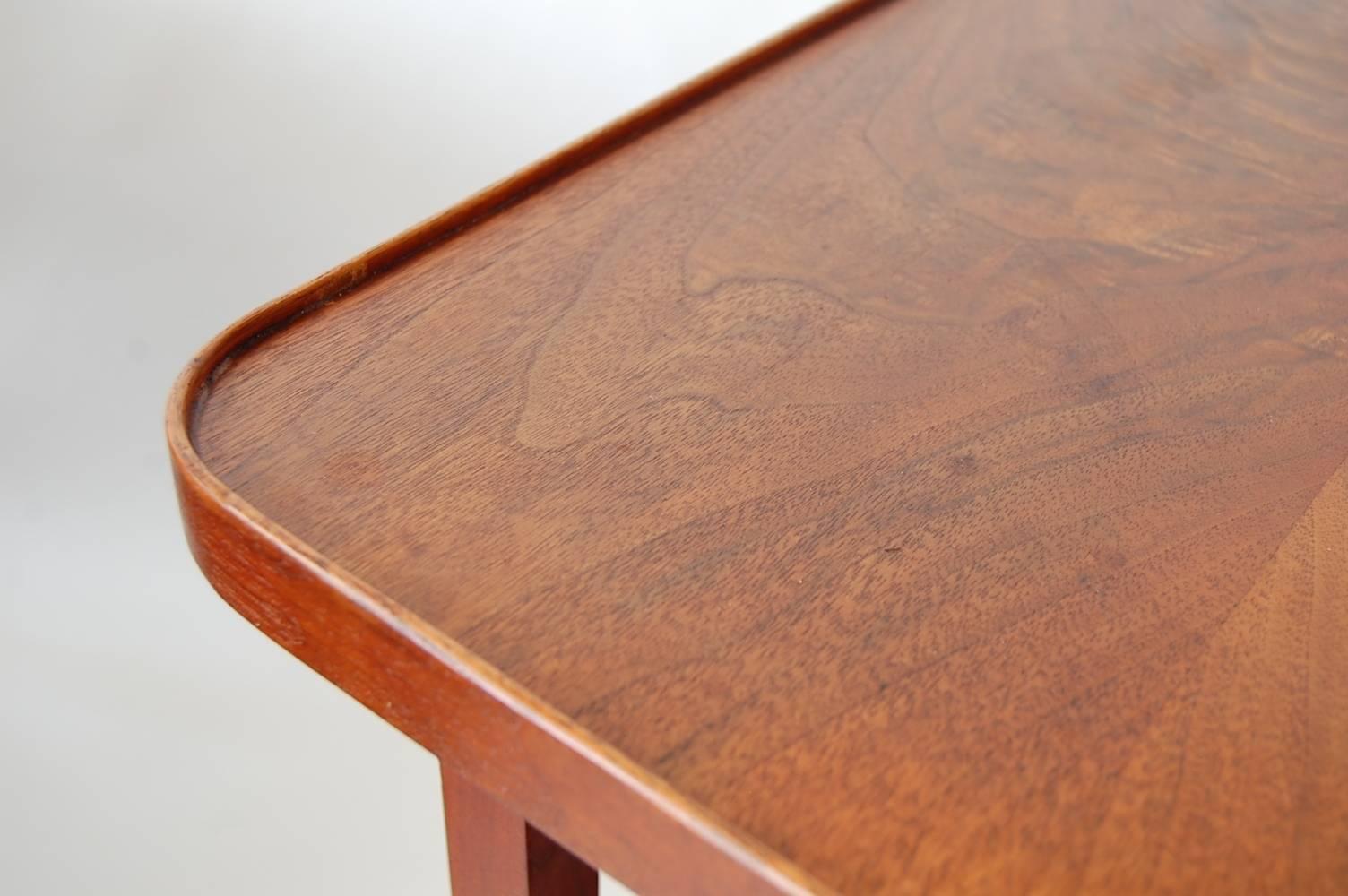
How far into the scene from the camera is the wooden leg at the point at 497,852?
0.45 m

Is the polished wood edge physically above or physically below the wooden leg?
above

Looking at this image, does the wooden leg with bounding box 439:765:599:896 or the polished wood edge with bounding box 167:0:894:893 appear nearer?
the polished wood edge with bounding box 167:0:894:893

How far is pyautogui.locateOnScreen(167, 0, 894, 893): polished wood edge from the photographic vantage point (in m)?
0.35

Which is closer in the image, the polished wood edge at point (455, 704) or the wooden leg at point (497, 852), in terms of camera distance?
the polished wood edge at point (455, 704)

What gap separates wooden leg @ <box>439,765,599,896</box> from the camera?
0.45 metres

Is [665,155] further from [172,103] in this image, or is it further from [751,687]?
[172,103]

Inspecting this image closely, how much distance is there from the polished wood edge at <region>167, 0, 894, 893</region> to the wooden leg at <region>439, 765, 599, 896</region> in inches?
2.2

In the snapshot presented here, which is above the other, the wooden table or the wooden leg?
the wooden table

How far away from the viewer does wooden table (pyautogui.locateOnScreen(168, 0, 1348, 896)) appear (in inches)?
14.3

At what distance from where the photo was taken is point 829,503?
0.45 m

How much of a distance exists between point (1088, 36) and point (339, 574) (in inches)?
20.4

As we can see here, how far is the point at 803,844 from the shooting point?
35cm

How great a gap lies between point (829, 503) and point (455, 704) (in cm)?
13

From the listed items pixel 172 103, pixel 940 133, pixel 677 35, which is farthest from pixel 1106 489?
pixel 677 35
